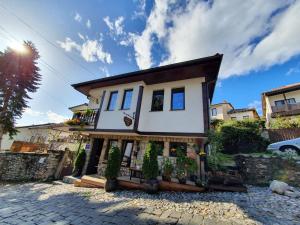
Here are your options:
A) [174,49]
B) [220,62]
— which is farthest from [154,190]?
[174,49]

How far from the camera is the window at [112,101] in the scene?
32.4 feet

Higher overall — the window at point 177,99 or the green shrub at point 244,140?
the window at point 177,99

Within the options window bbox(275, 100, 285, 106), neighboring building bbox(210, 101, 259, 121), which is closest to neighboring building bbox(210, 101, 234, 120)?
neighboring building bbox(210, 101, 259, 121)

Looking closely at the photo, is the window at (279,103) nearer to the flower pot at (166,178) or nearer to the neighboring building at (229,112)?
the neighboring building at (229,112)

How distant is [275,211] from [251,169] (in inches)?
143

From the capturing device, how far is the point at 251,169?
731 centimetres

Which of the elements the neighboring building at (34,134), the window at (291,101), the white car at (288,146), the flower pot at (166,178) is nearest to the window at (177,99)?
the flower pot at (166,178)

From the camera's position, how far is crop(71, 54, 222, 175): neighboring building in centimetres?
761

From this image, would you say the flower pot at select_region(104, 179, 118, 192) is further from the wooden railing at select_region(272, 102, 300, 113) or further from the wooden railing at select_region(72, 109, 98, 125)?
the wooden railing at select_region(272, 102, 300, 113)

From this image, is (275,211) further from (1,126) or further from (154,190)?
(1,126)

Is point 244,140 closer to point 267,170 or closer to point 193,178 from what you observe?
point 267,170

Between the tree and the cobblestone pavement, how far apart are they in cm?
1119

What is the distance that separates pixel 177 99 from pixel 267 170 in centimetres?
568

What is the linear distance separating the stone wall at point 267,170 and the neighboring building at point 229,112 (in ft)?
71.4
